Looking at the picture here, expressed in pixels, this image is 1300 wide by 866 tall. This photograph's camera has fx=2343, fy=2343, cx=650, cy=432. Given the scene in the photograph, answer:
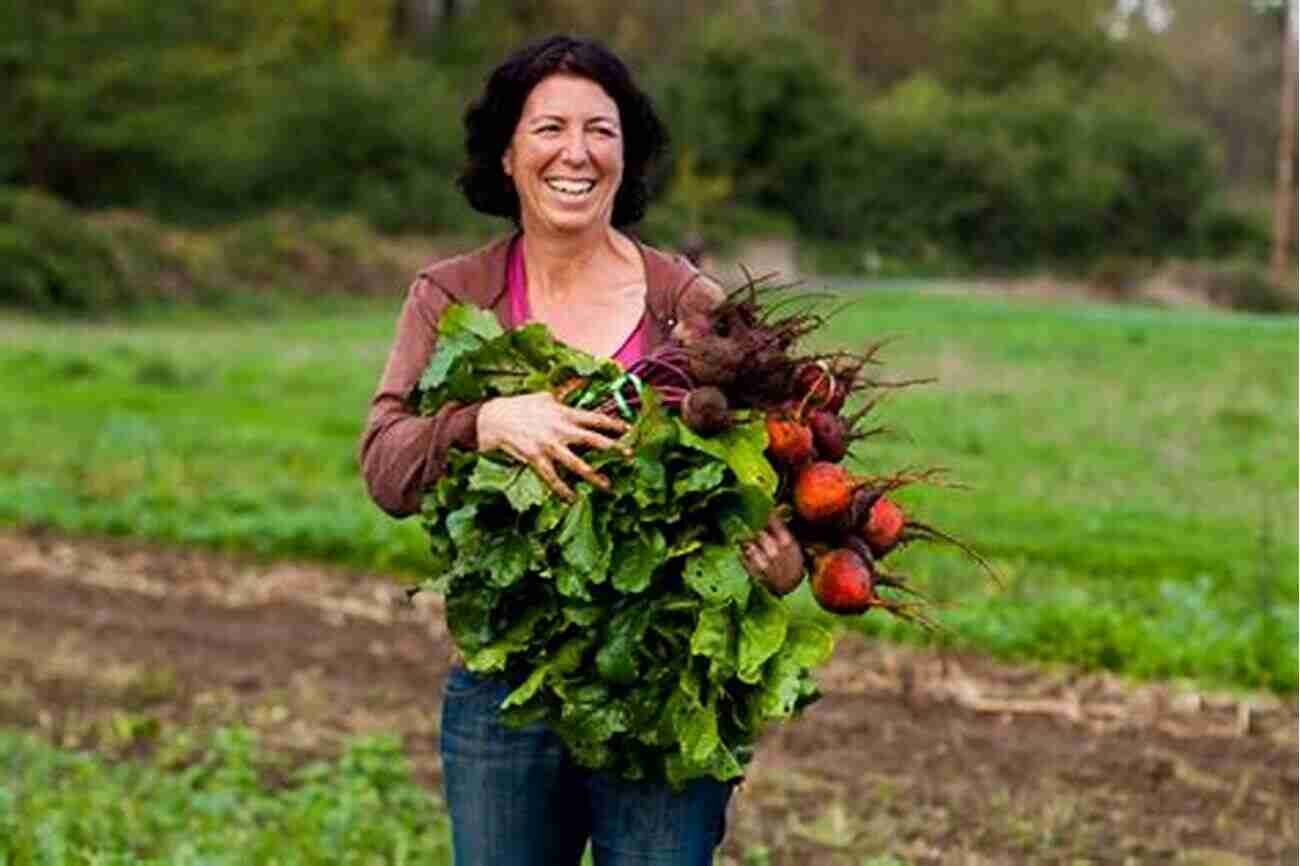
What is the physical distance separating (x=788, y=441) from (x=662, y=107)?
3537cm

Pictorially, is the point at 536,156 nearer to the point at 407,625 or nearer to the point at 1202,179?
the point at 407,625

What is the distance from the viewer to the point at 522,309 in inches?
136

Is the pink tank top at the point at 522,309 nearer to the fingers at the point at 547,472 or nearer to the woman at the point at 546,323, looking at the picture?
the woman at the point at 546,323

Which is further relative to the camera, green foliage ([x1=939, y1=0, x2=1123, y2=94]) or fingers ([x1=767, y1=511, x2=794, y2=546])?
Result: green foliage ([x1=939, y1=0, x2=1123, y2=94])

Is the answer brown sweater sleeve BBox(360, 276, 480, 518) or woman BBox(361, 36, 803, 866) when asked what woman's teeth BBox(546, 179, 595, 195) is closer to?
woman BBox(361, 36, 803, 866)

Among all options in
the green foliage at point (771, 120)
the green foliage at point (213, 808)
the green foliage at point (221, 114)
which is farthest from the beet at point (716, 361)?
the green foliage at point (771, 120)

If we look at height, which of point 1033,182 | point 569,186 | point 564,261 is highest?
point 569,186

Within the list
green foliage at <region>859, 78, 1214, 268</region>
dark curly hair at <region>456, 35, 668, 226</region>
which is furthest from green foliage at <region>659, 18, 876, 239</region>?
dark curly hair at <region>456, 35, 668, 226</region>

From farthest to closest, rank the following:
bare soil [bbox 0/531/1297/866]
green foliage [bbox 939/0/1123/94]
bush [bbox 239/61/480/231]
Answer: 1. green foliage [bbox 939/0/1123/94]
2. bush [bbox 239/61/480/231]
3. bare soil [bbox 0/531/1297/866]

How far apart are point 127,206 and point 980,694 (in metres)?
33.9

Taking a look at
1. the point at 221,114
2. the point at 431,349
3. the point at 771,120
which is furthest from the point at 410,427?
the point at 771,120

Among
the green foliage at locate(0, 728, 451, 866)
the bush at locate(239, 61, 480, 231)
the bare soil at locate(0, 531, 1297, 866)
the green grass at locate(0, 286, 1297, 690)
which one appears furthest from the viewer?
the bush at locate(239, 61, 480, 231)

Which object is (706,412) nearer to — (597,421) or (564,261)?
(597,421)

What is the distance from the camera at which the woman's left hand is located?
318 cm
